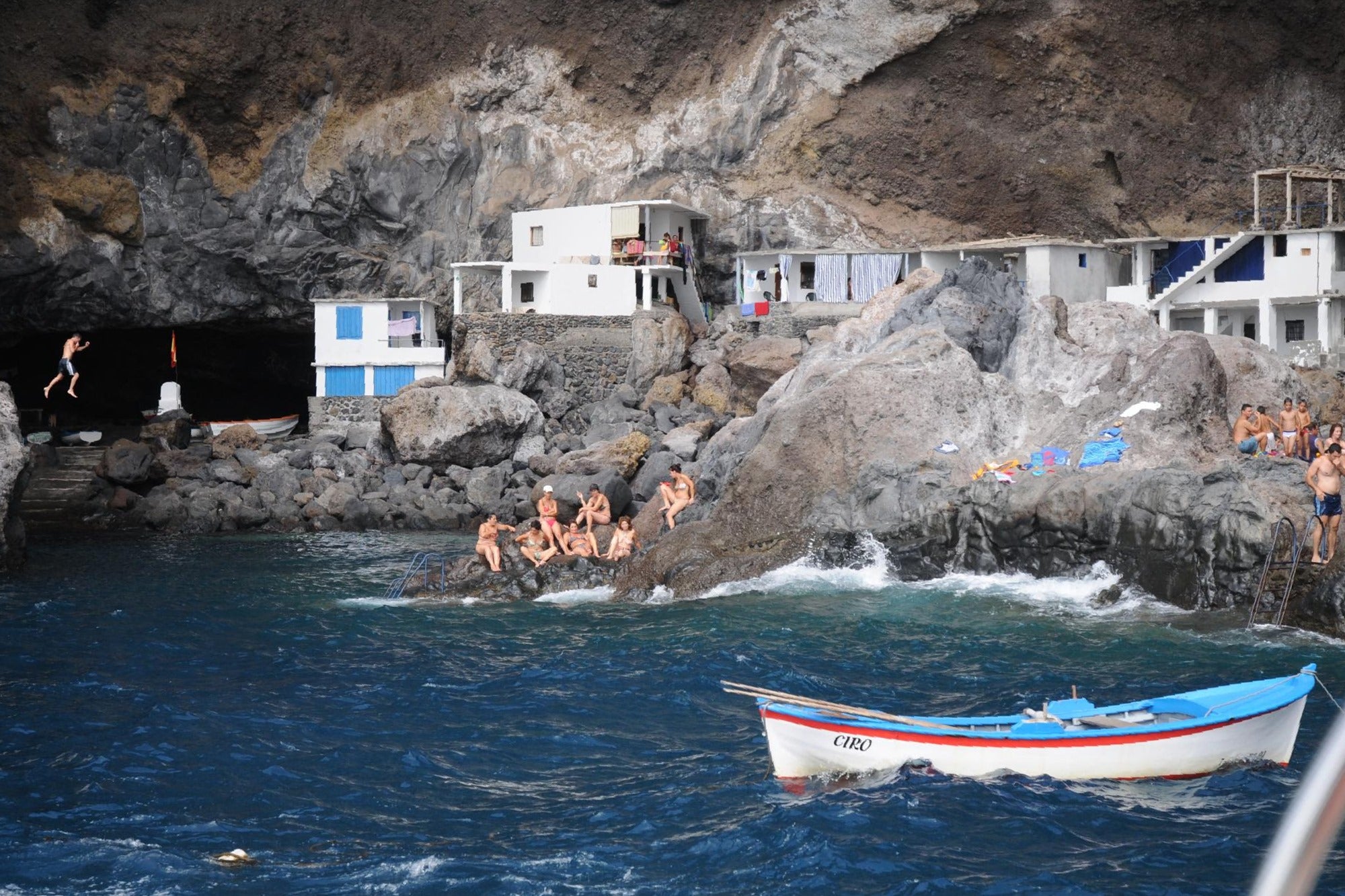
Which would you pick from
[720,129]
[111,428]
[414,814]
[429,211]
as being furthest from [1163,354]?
[111,428]

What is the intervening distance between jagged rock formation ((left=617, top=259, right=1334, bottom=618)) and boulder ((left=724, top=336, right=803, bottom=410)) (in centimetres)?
783

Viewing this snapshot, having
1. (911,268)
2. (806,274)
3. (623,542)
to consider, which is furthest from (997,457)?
(806,274)

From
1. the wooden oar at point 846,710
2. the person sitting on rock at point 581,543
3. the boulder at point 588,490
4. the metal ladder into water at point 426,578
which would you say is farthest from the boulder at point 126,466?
the wooden oar at point 846,710

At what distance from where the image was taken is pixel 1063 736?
1252 centimetres

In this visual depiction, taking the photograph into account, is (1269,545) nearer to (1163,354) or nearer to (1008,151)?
(1163,354)

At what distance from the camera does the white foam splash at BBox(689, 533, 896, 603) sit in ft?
76.0

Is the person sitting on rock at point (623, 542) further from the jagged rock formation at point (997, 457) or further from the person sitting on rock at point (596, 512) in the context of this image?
the person sitting on rock at point (596, 512)

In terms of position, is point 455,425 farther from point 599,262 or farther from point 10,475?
point 10,475

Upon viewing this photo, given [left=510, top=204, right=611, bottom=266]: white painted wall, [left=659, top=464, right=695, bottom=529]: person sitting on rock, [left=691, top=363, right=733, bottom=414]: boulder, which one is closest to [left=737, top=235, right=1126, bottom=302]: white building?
[left=510, top=204, right=611, bottom=266]: white painted wall

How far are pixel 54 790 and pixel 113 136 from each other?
1462 inches

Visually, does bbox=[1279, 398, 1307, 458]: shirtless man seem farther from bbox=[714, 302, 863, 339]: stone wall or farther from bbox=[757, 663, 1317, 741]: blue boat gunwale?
bbox=[714, 302, 863, 339]: stone wall

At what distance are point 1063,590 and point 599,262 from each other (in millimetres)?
27849

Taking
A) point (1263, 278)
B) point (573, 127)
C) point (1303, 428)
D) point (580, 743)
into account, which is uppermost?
point (573, 127)

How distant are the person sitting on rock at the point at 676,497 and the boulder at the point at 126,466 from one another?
18301mm
